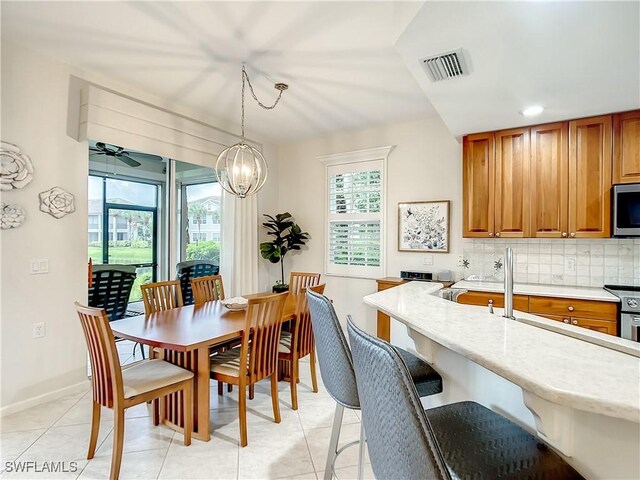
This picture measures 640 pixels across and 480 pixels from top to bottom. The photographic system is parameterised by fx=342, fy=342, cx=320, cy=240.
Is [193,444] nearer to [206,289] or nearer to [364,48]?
[206,289]

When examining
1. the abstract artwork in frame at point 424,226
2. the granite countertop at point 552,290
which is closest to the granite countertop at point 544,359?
the granite countertop at point 552,290

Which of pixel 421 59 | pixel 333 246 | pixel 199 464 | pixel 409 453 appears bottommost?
pixel 199 464

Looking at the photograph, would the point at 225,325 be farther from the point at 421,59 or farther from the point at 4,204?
the point at 421,59

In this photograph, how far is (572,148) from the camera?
3.04 m

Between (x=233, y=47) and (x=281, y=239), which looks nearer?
(x=233, y=47)

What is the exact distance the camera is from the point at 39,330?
279 cm

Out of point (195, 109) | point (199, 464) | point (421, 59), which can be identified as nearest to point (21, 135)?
point (195, 109)

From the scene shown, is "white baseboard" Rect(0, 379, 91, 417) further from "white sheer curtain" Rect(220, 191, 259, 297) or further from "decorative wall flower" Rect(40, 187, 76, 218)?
"white sheer curtain" Rect(220, 191, 259, 297)

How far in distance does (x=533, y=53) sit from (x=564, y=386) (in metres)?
2.05

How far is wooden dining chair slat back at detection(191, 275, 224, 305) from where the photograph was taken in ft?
10.7

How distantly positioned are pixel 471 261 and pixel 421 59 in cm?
243

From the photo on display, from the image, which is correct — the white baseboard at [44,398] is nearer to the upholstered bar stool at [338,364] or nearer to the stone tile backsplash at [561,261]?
the upholstered bar stool at [338,364]

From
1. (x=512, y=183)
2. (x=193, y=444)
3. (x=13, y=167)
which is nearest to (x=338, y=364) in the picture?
(x=193, y=444)

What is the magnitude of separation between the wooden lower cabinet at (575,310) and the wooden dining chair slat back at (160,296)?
9.52ft
